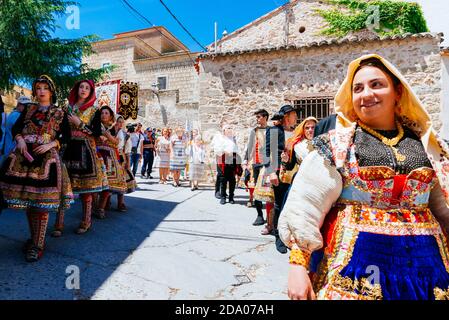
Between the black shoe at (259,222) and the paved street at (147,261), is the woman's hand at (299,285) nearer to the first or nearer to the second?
the paved street at (147,261)

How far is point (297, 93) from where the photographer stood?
424 inches

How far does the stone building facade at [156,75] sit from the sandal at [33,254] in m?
23.5

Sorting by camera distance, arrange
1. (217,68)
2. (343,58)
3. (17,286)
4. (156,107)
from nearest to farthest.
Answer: (17,286)
(343,58)
(217,68)
(156,107)

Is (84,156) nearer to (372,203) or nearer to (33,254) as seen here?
Result: (33,254)

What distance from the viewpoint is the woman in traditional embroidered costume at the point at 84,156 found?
410 centimetres

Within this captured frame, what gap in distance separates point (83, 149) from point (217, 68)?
8264 millimetres

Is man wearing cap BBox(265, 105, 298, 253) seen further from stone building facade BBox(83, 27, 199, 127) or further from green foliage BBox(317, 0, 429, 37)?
stone building facade BBox(83, 27, 199, 127)

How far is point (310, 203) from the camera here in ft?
4.71

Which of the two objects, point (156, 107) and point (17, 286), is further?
point (156, 107)

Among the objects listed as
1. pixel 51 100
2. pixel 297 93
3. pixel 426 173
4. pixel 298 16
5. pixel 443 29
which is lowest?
pixel 426 173

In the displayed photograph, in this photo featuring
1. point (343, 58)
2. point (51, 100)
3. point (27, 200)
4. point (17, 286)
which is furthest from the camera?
point (343, 58)

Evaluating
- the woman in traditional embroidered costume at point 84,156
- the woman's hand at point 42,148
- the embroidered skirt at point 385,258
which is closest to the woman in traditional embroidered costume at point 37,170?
the woman's hand at point 42,148
